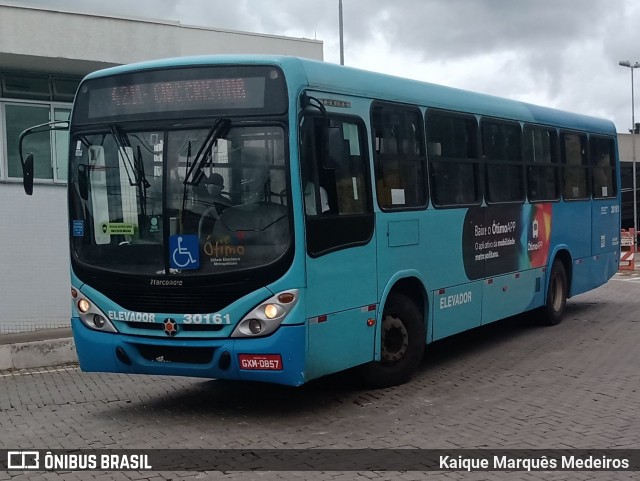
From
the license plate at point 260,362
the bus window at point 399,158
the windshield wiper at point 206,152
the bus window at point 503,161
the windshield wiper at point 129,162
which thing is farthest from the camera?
the bus window at point 503,161

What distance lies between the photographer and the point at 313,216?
25.0ft

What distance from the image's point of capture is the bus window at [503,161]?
11.2 metres

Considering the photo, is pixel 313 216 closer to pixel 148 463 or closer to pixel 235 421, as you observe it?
pixel 235 421

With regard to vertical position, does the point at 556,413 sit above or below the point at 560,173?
below

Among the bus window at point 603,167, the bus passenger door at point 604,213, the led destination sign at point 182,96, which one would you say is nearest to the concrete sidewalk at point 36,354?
the led destination sign at point 182,96

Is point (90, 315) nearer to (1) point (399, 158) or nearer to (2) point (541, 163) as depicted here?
(1) point (399, 158)

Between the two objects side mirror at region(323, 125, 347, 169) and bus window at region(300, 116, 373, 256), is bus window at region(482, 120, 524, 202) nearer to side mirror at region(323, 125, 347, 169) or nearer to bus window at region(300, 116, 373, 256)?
bus window at region(300, 116, 373, 256)

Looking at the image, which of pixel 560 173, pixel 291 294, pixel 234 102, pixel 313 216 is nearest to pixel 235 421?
pixel 291 294

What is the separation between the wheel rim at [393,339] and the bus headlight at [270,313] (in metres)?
1.79

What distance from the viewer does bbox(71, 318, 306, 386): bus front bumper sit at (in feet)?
24.1

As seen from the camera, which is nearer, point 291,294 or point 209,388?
point 291,294

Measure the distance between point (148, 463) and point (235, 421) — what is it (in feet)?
4.67

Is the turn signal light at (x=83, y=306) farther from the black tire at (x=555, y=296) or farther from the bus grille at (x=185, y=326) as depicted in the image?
the black tire at (x=555, y=296)

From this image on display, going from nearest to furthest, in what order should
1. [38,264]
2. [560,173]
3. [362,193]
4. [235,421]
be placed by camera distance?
[235,421], [362,193], [560,173], [38,264]
